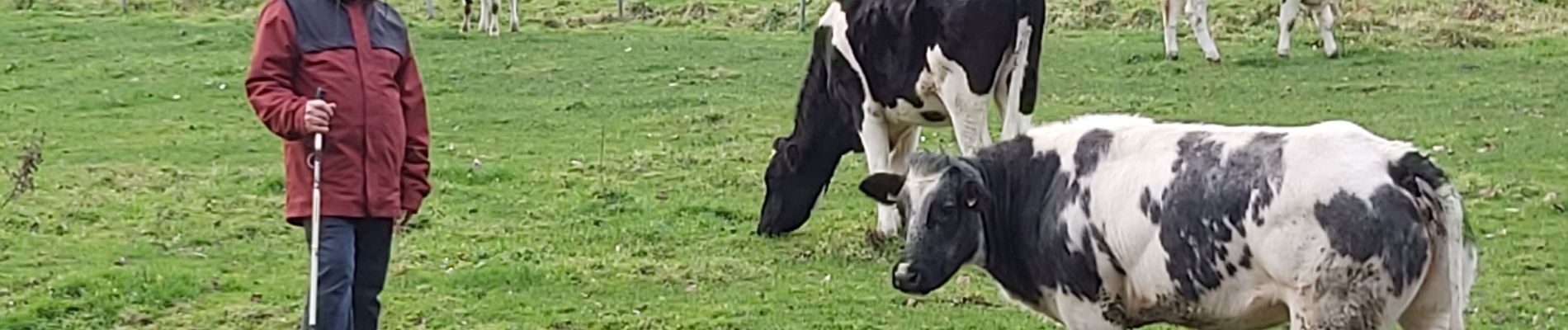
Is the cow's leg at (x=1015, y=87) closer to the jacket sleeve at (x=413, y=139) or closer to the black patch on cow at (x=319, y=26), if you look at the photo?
the jacket sleeve at (x=413, y=139)

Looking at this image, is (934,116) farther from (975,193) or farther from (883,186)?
(975,193)

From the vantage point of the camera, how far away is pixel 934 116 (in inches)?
395

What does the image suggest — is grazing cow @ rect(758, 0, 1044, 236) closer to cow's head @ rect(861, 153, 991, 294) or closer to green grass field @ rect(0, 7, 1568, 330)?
green grass field @ rect(0, 7, 1568, 330)

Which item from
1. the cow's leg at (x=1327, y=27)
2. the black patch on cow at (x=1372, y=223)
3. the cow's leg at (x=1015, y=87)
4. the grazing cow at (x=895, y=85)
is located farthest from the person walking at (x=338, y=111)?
the cow's leg at (x=1327, y=27)

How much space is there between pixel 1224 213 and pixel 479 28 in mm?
19086

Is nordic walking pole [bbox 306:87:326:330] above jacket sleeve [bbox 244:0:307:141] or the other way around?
the other way around

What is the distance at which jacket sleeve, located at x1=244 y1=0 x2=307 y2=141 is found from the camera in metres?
6.03

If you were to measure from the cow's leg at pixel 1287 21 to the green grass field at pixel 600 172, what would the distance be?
4.9 inches

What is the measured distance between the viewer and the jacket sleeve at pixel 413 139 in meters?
6.38

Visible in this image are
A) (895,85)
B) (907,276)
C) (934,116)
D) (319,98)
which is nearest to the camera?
(319,98)

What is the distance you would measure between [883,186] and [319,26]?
1656 millimetres

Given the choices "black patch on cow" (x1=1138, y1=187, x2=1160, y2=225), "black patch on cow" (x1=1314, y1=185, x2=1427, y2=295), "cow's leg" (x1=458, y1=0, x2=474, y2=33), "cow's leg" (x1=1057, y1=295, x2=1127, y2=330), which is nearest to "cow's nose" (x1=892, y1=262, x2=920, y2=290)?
"cow's leg" (x1=1057, y1=295, x2=1127, y2=330)

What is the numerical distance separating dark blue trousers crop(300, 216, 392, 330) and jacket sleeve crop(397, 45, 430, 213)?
0.11 metres

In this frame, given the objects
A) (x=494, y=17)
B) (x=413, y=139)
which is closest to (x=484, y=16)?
(x=494, y=17)
